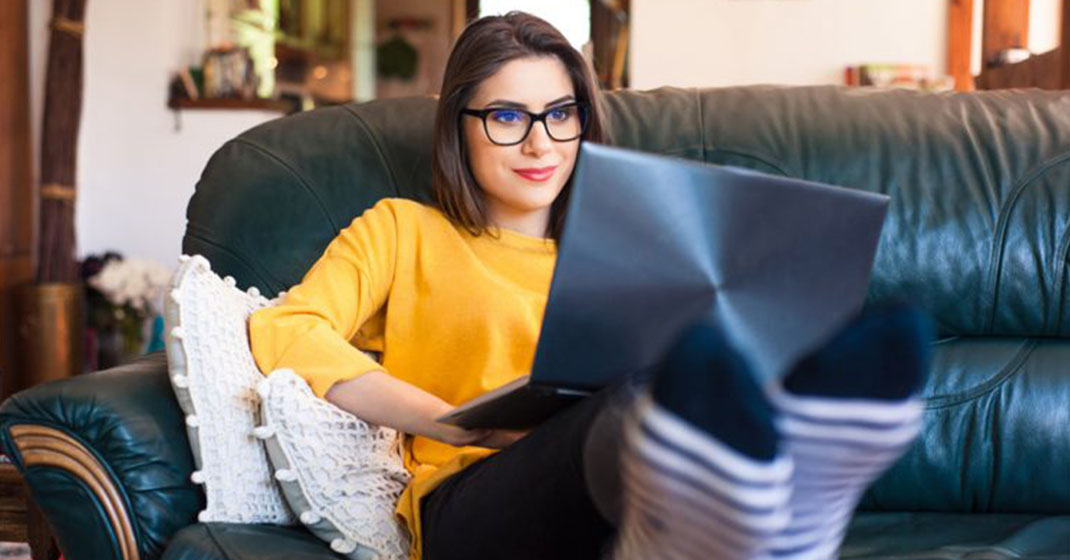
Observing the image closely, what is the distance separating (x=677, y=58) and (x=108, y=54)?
6.92ft

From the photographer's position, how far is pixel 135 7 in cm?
451

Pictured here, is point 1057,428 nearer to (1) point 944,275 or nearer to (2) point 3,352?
(1) point 944,275

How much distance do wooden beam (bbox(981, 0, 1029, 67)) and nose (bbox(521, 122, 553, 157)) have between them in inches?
98.4

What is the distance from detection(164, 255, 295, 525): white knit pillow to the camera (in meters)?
1.44

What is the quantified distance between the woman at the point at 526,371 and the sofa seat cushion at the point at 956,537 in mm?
516

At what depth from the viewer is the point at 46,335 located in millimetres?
3928

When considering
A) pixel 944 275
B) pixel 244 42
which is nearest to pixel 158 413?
pixel 944 275

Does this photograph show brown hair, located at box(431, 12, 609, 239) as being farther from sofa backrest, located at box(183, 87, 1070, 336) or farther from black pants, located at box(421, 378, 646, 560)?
black pants, located at box(421, 378, 646, 560)

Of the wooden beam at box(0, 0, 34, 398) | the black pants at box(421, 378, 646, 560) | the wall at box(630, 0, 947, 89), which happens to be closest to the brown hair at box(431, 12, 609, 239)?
the black pants at box(421, 378, 646, 560)

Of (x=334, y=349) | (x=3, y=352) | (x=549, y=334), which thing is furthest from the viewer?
(x=3, y=352)

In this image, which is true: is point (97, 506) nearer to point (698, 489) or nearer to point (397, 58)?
point (698, 489)

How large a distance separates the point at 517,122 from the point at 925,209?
705 mm

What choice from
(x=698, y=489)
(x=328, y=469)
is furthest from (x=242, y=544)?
(x=698, y=489)

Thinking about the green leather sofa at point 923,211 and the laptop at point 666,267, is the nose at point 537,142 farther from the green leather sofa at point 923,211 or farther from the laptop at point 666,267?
the laptop at point 666,267
